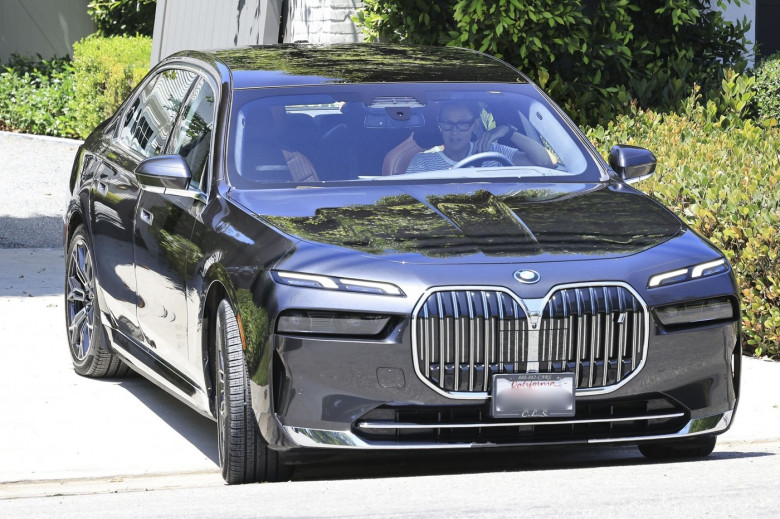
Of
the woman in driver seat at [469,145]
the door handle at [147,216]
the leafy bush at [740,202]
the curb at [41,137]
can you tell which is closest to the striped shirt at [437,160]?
the woman in driver seat at [469,145]

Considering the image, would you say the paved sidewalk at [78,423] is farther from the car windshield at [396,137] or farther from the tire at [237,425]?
the car windshield at [396,137]

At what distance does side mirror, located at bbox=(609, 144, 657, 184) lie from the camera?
6.39 meters

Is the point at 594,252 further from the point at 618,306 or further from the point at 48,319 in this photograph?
the point at 48,319

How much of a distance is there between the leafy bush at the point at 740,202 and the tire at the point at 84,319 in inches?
129

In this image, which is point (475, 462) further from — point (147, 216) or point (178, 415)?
point (147, 216)

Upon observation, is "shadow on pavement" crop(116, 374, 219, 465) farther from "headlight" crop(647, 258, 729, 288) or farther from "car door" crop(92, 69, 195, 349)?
"headlight" crop(647, 258, 729, 288)

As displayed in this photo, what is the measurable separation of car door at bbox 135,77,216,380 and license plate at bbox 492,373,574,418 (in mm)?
1347

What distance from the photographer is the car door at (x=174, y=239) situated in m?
5.95

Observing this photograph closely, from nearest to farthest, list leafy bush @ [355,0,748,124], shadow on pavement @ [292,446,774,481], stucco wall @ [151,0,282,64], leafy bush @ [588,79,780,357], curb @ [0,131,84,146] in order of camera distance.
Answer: shadow on pavement @ [292,446,774,481], leafy bush @ [588,79,780,357], leafy bush @ [355,0,748,124], stucco wall @ [151,0,282,64], curb @ [0,131,84,146]

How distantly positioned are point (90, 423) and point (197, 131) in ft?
4.77

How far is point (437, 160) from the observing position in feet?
20.8

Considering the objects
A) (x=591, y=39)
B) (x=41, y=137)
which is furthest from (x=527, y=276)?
(x=41, y=137)

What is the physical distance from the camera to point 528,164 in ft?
21.0

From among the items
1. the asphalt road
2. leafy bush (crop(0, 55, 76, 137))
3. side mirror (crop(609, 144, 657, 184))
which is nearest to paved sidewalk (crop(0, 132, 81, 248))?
leafy bush (crop(0, 55, 76, 137))
